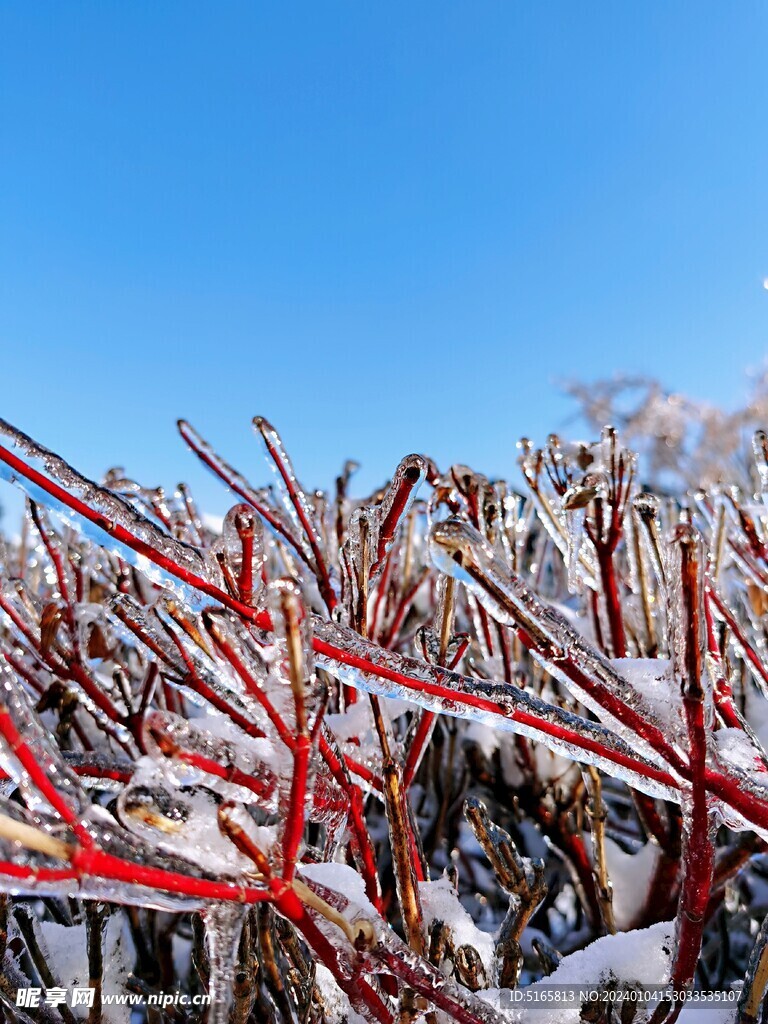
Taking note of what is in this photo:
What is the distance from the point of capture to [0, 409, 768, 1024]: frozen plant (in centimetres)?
58

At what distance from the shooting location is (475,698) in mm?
748

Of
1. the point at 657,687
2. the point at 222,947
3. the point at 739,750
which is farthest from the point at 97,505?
the point at 739,750

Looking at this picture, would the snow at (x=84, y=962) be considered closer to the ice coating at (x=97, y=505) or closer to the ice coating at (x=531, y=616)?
the ice coating at (x=97, y=505)

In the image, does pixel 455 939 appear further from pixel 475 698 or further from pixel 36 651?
pixel 36 651

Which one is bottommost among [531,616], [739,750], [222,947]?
[222,947]

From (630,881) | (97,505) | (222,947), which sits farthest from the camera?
(630,881)

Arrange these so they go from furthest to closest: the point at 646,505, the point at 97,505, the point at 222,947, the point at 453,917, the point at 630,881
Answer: the point at 630,881
the point at 646,505
the point at 453,917
the point at 97,505
the point at 222,947

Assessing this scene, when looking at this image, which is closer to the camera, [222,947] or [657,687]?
[222,947]

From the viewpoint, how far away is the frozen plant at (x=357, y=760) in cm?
58

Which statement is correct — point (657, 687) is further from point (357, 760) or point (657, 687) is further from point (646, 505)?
point (357, 760)

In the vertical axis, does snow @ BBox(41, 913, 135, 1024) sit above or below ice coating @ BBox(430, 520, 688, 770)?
below

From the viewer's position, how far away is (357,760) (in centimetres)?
110
